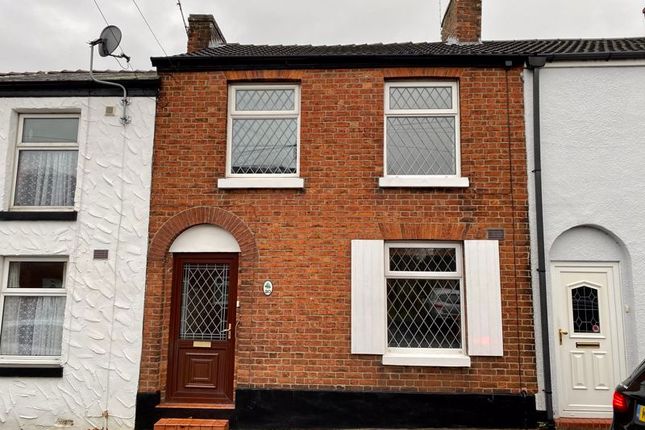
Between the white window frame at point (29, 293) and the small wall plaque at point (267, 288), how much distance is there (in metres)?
3.22

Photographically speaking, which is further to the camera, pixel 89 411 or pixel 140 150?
pixel 140 150

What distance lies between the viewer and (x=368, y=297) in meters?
7.73

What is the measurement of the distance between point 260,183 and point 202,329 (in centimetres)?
248

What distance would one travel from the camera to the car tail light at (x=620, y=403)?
4.64 meters

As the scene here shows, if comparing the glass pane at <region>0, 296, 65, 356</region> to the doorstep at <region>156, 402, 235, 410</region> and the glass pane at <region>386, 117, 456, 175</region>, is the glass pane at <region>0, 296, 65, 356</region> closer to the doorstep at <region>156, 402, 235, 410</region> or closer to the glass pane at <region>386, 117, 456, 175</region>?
the doorstep at <region>156, 402, 235, 410</region>

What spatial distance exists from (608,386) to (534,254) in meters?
2.21

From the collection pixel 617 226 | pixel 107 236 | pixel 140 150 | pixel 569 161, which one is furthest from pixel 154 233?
pixel 617 226

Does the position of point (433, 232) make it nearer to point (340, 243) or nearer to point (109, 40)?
point (340, 243)

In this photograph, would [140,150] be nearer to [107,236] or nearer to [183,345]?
[107,236]

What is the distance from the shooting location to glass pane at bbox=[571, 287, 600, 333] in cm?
778

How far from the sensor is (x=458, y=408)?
292 inches

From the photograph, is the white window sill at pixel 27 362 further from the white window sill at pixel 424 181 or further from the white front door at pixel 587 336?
→ the white front door at pixel 587 336

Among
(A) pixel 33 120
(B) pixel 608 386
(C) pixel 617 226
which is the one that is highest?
(A) pixel 33 120


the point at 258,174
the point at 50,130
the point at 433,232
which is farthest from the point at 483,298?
the point at 50,130
